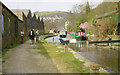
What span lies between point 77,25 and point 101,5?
8.05m

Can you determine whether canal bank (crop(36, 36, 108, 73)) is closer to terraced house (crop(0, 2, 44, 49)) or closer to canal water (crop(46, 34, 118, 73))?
canal water (crop(46, 34, 118, 73))

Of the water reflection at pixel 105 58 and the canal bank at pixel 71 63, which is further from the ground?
the canal bank at pixel 71 63

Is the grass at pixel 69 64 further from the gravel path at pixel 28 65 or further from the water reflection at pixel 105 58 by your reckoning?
the water reflection at pixel 105 58

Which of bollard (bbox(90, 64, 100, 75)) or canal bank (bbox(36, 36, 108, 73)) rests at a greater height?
bollard (bbox(90, 64, 100, 75))

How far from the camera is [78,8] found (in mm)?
44312

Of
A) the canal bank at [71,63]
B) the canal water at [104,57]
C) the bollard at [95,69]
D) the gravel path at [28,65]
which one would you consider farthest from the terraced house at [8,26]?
the bollard at [95,69]

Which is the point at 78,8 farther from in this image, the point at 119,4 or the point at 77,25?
the point at 119,4

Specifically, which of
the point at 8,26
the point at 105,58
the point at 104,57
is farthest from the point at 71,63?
the point at 8,26

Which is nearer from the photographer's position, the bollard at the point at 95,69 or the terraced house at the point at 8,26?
the bollard at the point at 95,69

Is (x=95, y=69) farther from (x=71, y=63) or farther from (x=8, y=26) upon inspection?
(x=8, y=26)

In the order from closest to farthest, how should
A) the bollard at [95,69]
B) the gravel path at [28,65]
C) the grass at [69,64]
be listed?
the bollard at [95,69] < the gravel path at [28,65] < the grass at [69,64]

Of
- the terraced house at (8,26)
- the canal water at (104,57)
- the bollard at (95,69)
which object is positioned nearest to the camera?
the bollard at (95,69)

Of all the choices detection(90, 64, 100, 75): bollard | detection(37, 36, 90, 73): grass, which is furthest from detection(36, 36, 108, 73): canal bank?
detection(90, 64, 100, 75): bollard

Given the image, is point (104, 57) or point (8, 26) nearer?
point (104, 57)
